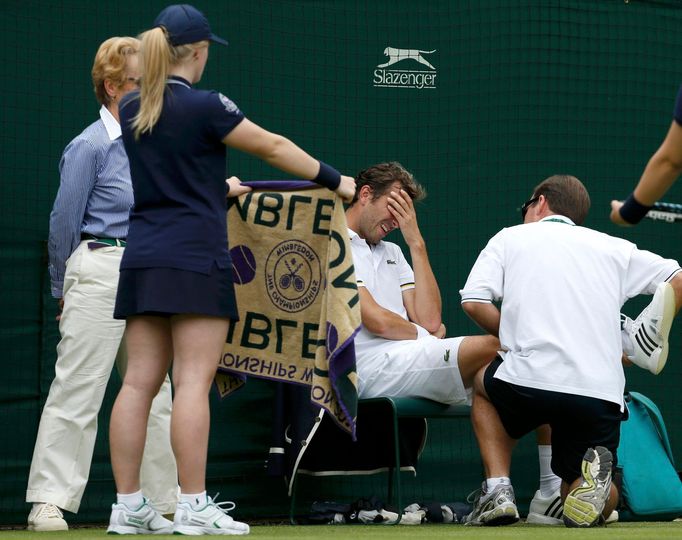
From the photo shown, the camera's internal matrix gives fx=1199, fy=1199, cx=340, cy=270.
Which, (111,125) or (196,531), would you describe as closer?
(196,531)

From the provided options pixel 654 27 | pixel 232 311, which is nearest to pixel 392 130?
pixel 654 27

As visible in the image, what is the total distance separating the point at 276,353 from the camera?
5.03m

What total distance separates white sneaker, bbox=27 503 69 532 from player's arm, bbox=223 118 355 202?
1814 mm

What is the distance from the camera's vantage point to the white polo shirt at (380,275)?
560 cm

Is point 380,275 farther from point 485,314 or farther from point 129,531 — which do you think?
point 129,531

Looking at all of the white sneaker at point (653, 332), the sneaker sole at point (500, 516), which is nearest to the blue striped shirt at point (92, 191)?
the sneaker sole at point (500, 516)

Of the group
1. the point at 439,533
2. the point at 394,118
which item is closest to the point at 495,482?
the point at 439,533

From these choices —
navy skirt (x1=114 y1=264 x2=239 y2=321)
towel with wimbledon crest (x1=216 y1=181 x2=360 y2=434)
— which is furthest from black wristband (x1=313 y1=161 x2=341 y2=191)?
towel with wimbledon crest (x1=216 y1=181 x2=360 y2=434)

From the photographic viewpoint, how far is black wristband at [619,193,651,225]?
3.66 metres

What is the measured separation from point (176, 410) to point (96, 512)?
2.11 metres

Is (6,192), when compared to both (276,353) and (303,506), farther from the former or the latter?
(303,506)

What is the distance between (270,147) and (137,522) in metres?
1.36

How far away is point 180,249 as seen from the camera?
13.0ft

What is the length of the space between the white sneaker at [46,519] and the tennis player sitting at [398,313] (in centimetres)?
147
